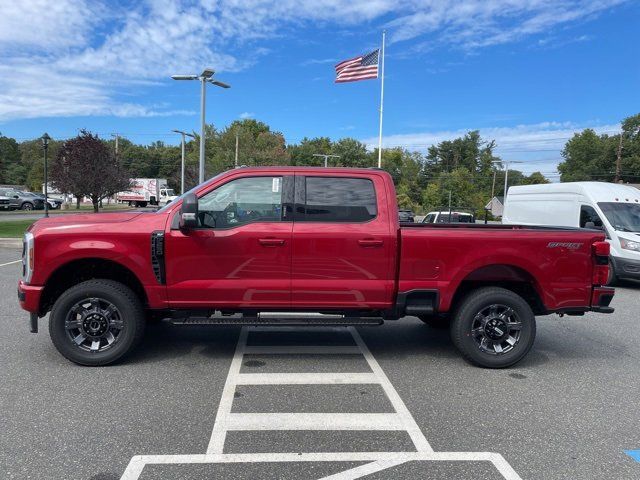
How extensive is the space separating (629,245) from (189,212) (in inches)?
390

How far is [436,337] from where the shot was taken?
6.38m

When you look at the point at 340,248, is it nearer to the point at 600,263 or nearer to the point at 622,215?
the point at 600,263

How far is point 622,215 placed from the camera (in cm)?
1127

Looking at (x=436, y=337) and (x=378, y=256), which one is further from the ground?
(x=378, y=256)

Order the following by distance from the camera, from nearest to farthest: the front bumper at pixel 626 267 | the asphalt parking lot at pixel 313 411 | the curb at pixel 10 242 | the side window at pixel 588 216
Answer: the asphalt parking lot at pixel 313 411, the front bumper at pixel 626 267, the side window at pixel 588 216, the curb at pixel 10 242

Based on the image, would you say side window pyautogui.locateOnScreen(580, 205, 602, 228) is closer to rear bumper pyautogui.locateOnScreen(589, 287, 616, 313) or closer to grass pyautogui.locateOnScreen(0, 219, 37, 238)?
rear bumper pyautogui.locateOnScreen(589, 287, 616, 313)

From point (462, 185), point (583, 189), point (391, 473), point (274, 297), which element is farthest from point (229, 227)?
point (462, 185)

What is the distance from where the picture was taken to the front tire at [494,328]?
5070mm

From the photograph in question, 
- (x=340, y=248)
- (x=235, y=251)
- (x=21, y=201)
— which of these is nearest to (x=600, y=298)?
(x=340, y=248)

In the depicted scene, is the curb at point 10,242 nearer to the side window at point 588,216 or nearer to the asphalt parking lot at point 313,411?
the asphalt parking lot at point 313,411

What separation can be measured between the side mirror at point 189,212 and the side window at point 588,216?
1019 cm

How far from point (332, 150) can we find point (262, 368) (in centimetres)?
8590

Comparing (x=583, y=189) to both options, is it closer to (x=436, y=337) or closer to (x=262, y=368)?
(x=436, y=337)

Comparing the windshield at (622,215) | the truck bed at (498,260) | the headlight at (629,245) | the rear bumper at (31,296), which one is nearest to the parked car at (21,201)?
the rear bumper at (31,296)
